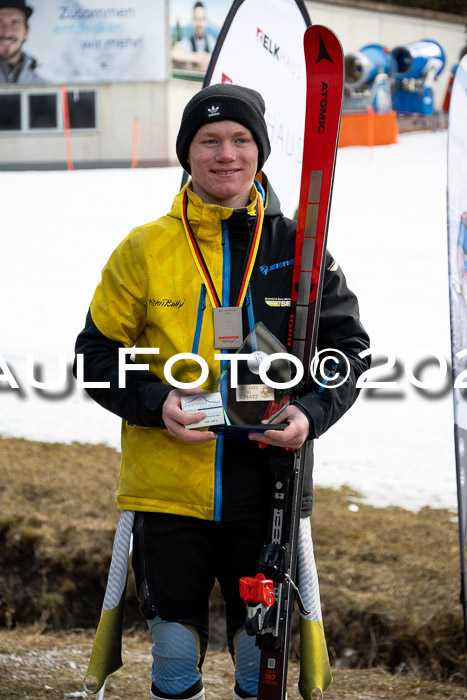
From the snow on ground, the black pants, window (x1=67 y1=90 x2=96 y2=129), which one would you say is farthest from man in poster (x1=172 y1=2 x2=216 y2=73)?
the black pants

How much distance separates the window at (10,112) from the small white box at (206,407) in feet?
71.7

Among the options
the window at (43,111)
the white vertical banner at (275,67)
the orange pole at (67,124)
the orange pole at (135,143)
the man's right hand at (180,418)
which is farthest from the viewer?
the window at (43,111)

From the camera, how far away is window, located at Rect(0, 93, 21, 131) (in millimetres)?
22562

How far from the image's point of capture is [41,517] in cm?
445

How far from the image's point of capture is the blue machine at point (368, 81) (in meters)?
21.0

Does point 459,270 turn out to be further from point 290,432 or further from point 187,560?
point 187,560

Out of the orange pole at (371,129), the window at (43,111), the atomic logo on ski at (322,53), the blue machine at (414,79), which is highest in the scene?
the blue machine at (414,79)

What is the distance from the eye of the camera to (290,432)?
1922mm

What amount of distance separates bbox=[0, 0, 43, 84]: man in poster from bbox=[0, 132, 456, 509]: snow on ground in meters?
5.97

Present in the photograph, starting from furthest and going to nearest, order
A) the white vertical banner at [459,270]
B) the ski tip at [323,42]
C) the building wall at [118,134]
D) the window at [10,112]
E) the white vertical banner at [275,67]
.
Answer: the window at [10,112] < the building wall at [118,134] < the white vertical banner at [275,67] < the white vertical banner at [459,270] < the ski tip at [323,42]

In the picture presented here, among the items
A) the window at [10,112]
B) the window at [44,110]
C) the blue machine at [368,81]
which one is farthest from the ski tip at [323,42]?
the window at [10,112]

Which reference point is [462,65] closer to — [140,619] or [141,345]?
[141,345]

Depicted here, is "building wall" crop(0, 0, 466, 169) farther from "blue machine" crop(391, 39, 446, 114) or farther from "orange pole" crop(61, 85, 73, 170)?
"blue machine" crop(391, 39, 446, 114)

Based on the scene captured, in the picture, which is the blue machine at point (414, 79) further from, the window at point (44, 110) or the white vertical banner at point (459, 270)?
the white vertical banner at point (459, 270)
